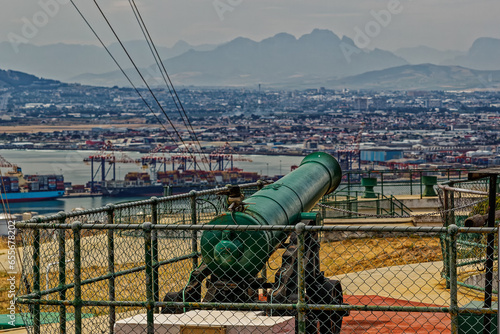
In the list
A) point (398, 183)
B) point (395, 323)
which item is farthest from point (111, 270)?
point (398, 183)

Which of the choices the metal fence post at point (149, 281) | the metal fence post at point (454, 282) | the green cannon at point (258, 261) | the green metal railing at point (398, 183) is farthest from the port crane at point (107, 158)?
the metal fence post at point (454, 282)

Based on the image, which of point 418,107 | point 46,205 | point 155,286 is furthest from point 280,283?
point 418,107

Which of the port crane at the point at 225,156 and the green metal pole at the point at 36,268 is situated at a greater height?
the green metal pole at the point at 36,268

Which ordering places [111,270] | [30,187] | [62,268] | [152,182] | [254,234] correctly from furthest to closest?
[152,182], [30,187], [111,270], [254,234], [62,268]

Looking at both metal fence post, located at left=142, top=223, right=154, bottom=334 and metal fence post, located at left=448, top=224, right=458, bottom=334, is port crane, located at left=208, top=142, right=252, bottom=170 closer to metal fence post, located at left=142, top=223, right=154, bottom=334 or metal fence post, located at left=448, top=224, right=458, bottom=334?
metal fence post, located at left=142, top=223, right=154, bottom=334

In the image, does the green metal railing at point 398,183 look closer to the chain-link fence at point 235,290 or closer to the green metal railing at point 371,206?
the green metal railing at point 371,206

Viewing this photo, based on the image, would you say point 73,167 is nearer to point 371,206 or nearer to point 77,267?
point 371,206

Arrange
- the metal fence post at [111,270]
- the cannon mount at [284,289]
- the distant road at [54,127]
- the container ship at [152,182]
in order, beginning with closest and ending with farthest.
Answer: the cannon mount at [284,289] → the metal fence post at [111,270] → the container ship at [152,182] → the distant road at [54,127]
